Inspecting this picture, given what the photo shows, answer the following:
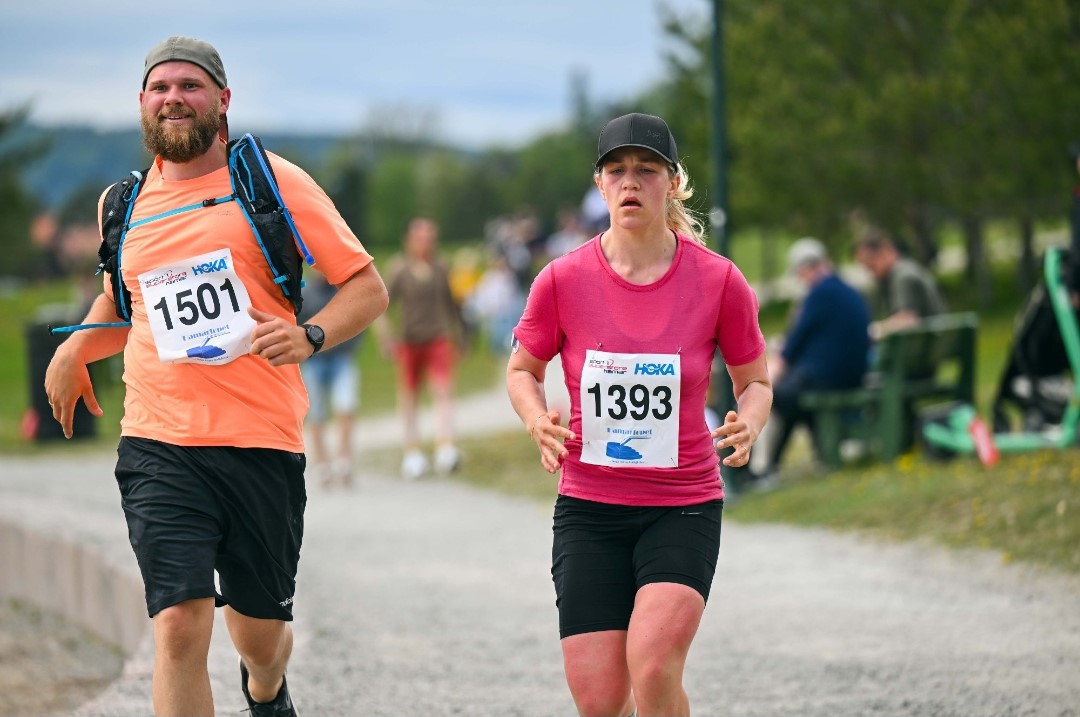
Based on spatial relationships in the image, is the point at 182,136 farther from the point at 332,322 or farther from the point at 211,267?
the point at 332,322

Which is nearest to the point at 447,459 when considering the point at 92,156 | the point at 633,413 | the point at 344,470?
the point at 344,470

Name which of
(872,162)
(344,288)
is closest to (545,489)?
(344,288)

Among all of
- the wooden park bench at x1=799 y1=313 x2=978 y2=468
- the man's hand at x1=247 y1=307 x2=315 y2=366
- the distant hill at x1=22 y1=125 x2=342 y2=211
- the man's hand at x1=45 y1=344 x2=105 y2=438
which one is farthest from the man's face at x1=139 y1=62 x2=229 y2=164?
the wooden park bench at x1=799 y1=313 x2=978 y2=468

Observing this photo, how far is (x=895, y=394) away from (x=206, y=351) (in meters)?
7.95

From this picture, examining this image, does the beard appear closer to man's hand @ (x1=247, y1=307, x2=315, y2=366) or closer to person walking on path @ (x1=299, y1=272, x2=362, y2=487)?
man's hand @ (x1=247, y1=307, x2=315, y2=366)

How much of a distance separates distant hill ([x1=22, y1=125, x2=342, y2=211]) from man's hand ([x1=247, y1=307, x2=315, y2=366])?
868mm

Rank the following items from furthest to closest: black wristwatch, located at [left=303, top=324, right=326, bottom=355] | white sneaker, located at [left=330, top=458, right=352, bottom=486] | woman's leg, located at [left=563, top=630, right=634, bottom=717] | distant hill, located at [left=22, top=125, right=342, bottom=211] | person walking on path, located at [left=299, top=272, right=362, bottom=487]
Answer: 1. distant hill, located at [left=22, top=125, right=342, bottom=211]
2. white sneaker, located at [left=330, top=458, right=352, bottom=486]
3. person walking on path, located at [left=299, top=272, right=362, bottom=487]
4. black wristwatch, located at [left=303, top=324, right=326, bottom=355]
5. woman's leg, located at [left=563, top=630, right=634, bottom=717]

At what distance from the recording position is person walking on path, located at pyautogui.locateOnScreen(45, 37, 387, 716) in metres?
4.80

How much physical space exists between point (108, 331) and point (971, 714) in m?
3.41

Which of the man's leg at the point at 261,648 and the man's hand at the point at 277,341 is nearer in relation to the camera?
the man's hand at the point at 277,341

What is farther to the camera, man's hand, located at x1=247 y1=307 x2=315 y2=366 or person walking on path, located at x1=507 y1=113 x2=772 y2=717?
man's hand, located at x1=247 y1=307 x2=315 y2=366

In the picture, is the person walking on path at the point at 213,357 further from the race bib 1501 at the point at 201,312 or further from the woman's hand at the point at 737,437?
the woman's hand at the point at 737,437

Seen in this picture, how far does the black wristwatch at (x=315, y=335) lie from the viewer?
189 inches

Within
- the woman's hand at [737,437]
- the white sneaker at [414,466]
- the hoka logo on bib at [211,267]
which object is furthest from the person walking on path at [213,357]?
the white sneaker at [414,466]
